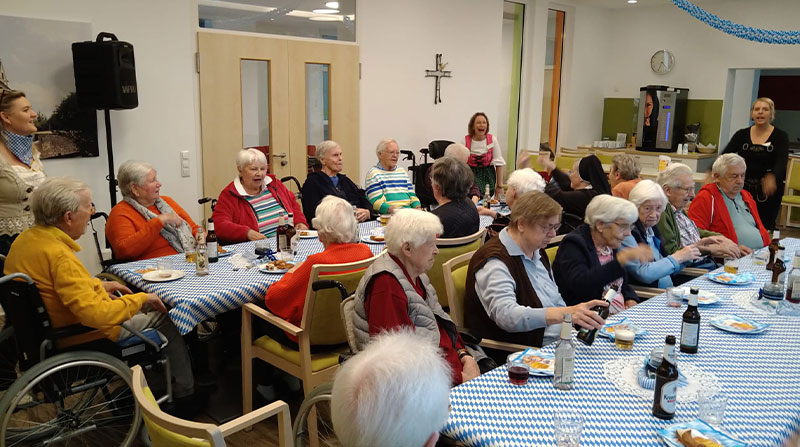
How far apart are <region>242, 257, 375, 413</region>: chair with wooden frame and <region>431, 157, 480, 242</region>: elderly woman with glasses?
3.38ft

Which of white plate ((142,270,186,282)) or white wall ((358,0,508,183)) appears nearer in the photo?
Result: white plate ((142,270,186,282))

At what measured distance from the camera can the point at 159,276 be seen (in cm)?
328

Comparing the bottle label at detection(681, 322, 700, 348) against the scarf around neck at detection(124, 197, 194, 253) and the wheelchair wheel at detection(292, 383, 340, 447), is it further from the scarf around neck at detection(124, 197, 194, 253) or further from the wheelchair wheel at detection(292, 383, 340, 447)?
the scarf around neck at detection(124, 197, 194, 253)

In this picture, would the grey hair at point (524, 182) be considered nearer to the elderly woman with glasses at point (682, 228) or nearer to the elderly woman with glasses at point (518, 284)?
the elderly woman with glasses at point (682, 228)

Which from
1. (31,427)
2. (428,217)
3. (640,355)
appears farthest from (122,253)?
(640,355)

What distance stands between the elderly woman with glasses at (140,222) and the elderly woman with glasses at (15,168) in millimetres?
618

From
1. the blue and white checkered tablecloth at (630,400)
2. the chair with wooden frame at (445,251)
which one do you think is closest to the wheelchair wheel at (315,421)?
the blue and white checkered tablecloth at (630,400)

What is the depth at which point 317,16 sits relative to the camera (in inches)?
272

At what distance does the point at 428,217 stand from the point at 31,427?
1999 millimetres

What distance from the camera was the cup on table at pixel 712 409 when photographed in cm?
188

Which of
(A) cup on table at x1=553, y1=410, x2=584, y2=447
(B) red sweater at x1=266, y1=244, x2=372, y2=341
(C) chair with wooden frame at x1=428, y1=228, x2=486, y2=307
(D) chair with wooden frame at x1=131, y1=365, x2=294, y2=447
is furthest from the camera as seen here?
(C) chair with wooden frame at x1=428, y1=228, x2=486, y2=307

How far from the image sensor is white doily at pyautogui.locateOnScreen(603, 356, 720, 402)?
207cm

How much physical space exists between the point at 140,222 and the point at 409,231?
1.98 m

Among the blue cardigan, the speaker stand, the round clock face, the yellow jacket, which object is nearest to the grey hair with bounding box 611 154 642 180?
the blue cardigan
